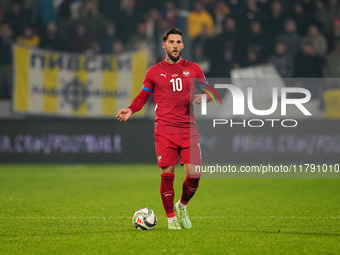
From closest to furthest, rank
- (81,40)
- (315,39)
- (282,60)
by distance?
(282,60) → (81,40) → (315,39)

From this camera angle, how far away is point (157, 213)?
29.3 ft

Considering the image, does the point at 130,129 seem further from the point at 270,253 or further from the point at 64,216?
the point at 270,253

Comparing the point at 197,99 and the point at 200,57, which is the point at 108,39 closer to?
the point at 200,57

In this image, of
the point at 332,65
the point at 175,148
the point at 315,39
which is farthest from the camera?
the point at 315,39

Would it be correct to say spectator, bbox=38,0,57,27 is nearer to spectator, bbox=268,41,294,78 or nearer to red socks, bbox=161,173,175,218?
spectator, bbox=268,41,294,78

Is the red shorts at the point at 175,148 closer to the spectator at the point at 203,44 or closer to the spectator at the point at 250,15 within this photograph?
the spectator at the point at 203,44

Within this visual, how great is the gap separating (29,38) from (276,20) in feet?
19.4

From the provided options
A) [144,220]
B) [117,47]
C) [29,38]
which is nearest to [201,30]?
[117,47]

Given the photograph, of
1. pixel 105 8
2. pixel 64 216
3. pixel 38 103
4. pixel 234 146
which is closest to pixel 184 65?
pixel 64 216

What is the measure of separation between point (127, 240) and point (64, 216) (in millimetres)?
2191

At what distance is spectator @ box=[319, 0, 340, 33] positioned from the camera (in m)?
18.4

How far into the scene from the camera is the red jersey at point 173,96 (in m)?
7.32

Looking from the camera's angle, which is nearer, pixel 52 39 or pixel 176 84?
pixel 176 84

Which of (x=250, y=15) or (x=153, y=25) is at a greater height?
(x=250, y=15)
